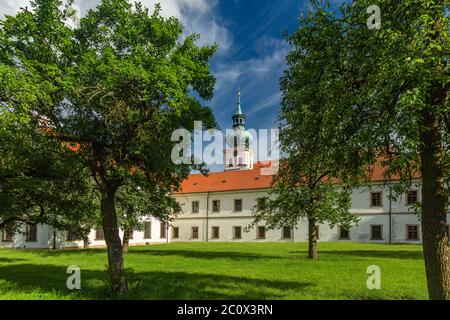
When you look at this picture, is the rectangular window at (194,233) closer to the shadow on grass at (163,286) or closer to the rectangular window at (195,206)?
the rectangular window at (195,206)

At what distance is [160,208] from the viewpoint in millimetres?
13805

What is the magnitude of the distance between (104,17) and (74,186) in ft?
19.2

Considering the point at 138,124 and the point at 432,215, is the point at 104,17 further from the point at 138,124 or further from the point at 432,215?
the point at 432,215

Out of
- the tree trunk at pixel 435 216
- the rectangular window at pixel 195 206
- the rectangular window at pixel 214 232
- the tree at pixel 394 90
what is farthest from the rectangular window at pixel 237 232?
the tree trunk at pixel 435 216

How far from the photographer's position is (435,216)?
7105mm

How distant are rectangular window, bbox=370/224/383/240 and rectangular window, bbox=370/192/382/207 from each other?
2.26 meters

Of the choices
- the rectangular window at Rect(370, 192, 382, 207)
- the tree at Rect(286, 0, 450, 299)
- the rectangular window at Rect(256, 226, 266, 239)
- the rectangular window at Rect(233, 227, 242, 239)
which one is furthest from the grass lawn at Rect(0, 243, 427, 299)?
the rectangular window at Rect(233, 227, 242, 239)

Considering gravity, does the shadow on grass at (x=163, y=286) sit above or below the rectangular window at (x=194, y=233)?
above

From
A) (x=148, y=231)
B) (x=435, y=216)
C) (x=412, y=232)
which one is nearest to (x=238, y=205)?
(x=148, y=231)

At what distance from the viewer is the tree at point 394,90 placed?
5938 mm

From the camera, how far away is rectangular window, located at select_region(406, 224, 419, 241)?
36094mm

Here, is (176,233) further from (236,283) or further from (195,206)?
(236,283)

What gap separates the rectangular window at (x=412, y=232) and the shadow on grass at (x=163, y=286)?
29.2 m
